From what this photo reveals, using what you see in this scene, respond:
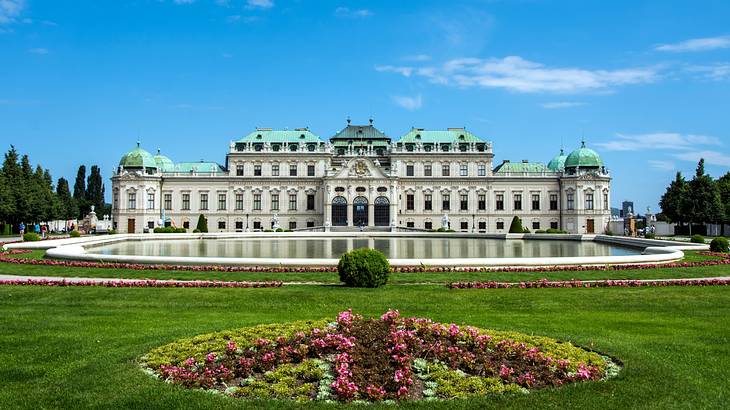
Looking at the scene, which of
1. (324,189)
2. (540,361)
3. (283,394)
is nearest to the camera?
(283,394)

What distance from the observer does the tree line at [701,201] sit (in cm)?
7006

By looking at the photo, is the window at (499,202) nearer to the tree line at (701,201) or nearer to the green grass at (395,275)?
the tree line at (701,201)

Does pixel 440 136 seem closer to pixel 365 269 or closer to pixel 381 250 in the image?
pixel 381 250

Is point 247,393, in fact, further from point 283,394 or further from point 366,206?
point 366,206

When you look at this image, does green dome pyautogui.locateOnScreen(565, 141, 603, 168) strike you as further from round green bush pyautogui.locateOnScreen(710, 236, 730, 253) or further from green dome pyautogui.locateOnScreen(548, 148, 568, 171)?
round green bush pyautogui.locateOnScreen(710, 236, 730, 253)

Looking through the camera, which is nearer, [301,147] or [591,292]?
[591,292]

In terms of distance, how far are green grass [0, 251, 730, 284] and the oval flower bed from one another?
401 inches

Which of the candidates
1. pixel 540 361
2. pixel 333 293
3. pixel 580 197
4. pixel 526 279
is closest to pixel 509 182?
pixel 580 197

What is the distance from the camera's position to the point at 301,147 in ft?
270

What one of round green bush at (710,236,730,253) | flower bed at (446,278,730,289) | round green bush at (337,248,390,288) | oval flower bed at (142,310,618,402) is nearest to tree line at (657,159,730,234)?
round green bush at (710,236,730,253)

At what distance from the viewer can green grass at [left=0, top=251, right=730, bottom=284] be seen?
66.6ft

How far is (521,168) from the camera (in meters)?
85.6

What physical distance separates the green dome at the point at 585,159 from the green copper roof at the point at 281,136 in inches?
1389

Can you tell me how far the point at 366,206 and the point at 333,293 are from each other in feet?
207
